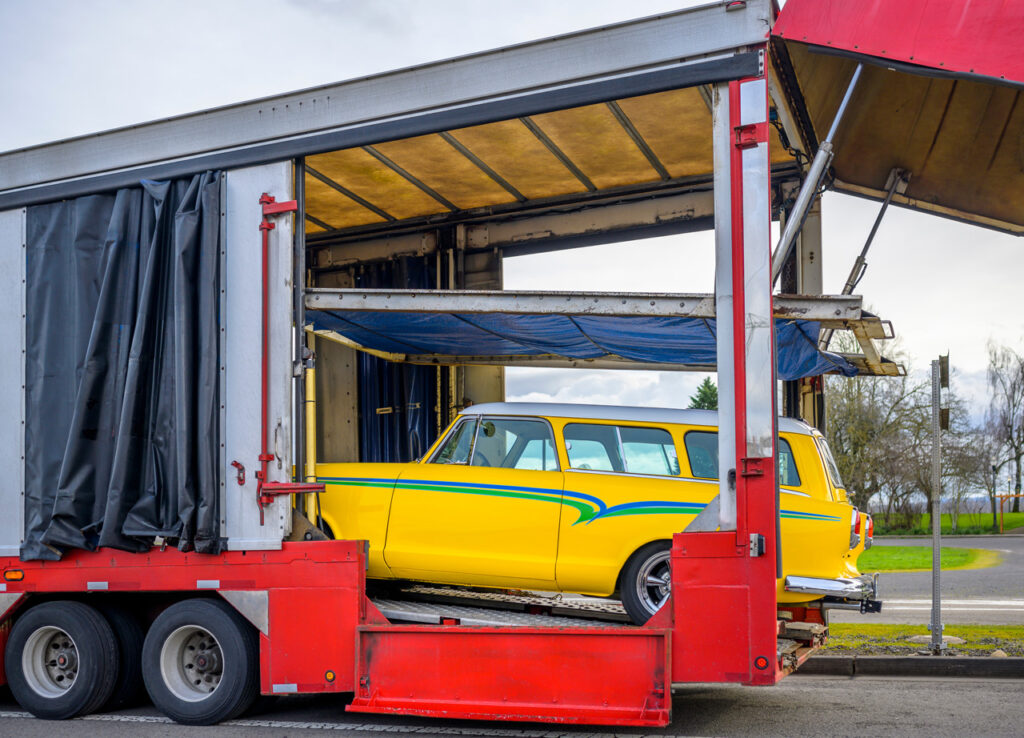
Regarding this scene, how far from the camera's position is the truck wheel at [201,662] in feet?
22.5

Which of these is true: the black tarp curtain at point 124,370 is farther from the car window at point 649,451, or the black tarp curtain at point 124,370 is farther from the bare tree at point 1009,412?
the bare tree at point 1009,412

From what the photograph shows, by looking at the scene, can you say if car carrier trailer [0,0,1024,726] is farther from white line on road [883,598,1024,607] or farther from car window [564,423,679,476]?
white line on road [883,598,1024,607]

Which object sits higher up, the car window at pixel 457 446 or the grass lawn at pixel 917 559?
the car window at pixel 457 446

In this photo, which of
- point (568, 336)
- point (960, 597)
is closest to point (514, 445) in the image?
point (568, 336)

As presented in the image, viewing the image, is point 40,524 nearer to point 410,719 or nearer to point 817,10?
point 410,719

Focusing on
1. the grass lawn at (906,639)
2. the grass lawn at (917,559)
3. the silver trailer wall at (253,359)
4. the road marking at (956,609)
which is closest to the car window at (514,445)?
the silver trailer wall at (253,359)

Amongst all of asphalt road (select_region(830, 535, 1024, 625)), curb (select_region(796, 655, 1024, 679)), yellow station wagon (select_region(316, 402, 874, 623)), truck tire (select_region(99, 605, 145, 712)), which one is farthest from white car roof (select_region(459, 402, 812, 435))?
asphalt road (select_region(830, 535, 1024, 625))

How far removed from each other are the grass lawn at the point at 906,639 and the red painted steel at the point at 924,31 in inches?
222

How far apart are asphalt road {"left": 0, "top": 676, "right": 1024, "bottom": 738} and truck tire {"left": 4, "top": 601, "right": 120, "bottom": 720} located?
0.17m

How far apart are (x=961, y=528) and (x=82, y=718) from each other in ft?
129

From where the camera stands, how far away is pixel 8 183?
26.1 ft

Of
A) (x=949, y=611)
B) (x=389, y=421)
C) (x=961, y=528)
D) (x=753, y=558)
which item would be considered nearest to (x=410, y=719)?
(x=753, y=558)

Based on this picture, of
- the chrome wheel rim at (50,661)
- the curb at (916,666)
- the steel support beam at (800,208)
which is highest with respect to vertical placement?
the steel support beam at (800,208)

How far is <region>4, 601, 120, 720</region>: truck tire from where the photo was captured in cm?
730
